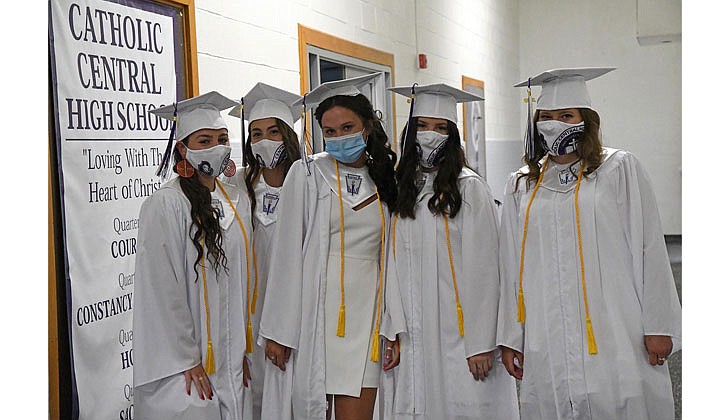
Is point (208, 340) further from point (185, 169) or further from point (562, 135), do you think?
point (562, 135)

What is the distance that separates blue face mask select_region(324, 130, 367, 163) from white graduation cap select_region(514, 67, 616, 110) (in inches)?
19.0

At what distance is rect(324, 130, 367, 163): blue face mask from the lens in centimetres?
215

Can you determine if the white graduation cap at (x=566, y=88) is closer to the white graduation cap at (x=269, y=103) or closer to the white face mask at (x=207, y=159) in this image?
the white graduation cap at (x=269, y=103)

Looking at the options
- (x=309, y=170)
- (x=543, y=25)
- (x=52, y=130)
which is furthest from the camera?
(x=543, y=25)

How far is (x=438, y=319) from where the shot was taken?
7.34ft

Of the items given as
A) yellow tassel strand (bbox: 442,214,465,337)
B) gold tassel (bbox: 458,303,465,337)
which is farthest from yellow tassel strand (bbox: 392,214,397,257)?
gold tassel (bbox: 458,303,465,337)

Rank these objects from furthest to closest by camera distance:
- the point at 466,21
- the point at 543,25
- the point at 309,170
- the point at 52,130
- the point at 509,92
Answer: the point at 543,25
the point at 509,92
the point at 466,21
the point at 309,170
the point at 52,130

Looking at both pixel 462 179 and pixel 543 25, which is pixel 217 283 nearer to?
pixel 462 179

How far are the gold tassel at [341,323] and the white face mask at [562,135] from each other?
712mm

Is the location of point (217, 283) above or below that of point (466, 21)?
below

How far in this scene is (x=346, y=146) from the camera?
2154 mm

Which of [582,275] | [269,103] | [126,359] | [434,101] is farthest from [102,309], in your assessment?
[582,275]


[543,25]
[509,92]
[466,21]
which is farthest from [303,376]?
[543,25]
